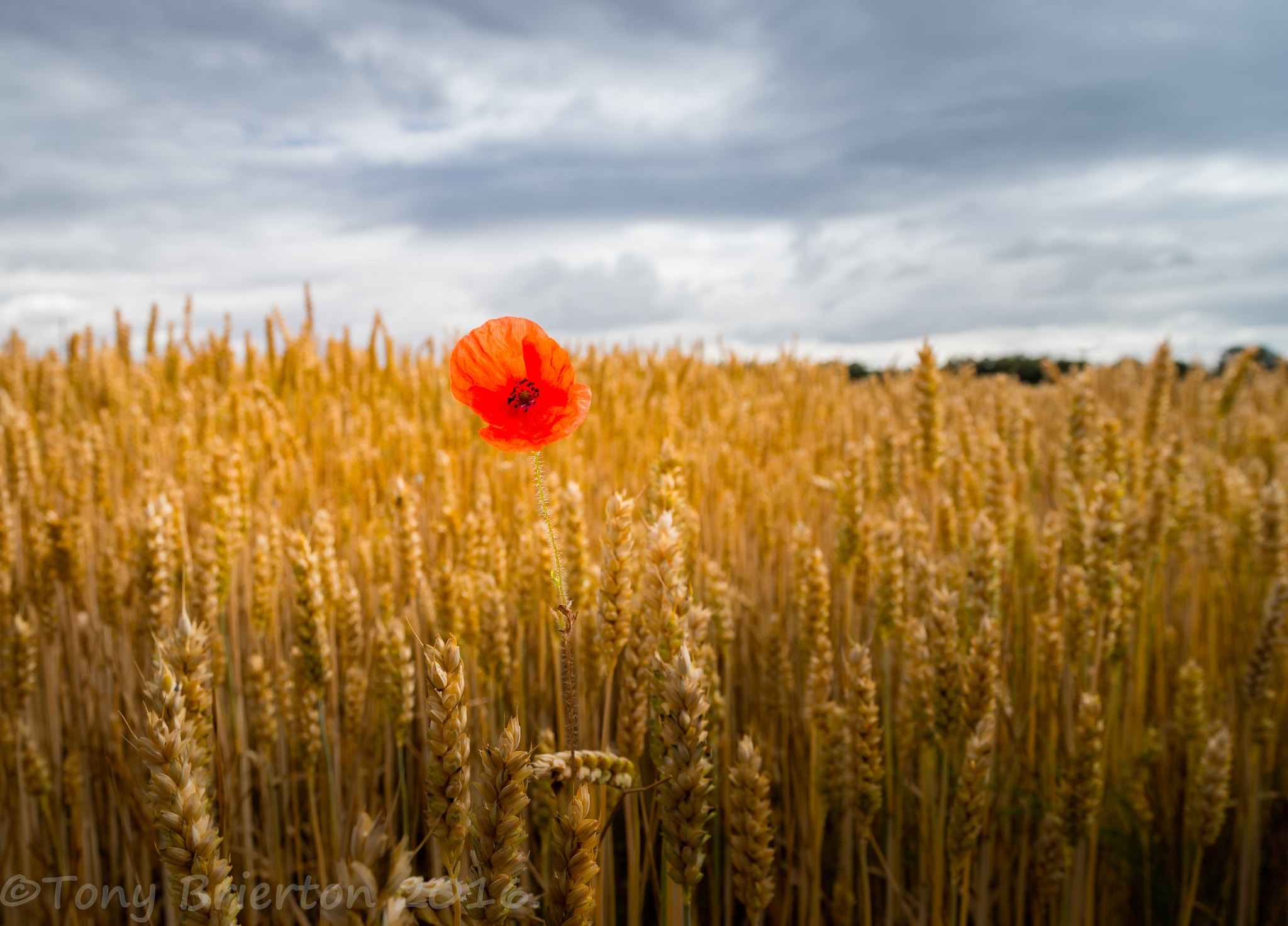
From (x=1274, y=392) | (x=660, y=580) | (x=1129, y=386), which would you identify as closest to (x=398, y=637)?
(x=660, y=580)

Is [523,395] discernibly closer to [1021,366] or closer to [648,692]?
[648,692]

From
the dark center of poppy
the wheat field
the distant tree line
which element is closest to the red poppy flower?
the dark center of poppy

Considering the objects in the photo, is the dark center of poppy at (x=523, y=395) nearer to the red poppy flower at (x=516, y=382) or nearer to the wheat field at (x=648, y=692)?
the red poppy flower at (x=516, y=382)

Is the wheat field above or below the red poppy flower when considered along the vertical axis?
below

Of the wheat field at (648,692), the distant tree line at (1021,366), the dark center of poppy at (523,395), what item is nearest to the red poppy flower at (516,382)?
the dark center of poppy at (523,395)

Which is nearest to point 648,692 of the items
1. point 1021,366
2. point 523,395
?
point 523,395

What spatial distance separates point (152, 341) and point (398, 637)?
5.32 m

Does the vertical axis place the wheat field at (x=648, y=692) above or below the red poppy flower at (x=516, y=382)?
below

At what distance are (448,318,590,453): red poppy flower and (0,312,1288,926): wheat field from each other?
0.65 ft

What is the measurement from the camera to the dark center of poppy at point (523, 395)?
714 millimetres

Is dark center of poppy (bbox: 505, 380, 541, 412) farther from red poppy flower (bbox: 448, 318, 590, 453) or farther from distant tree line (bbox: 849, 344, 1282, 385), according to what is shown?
distant tree line (bbox: 849, 344, 1282, 385)

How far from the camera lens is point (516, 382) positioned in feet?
Result: 2.35

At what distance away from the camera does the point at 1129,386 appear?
25.3 ft

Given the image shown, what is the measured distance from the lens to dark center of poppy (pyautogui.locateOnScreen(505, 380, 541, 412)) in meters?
0.71
